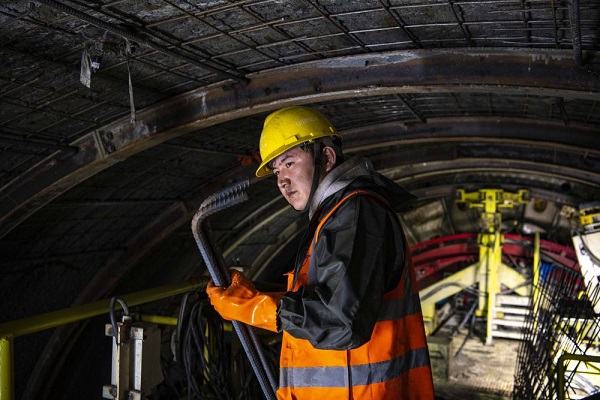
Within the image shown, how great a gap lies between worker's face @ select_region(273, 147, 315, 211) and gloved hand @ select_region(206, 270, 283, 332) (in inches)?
19.9

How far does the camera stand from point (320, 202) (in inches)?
107

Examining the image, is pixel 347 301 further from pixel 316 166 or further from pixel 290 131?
pixel 290 131

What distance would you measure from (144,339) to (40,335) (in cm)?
584

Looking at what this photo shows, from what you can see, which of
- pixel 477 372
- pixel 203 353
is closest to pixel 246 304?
pixel 203 353

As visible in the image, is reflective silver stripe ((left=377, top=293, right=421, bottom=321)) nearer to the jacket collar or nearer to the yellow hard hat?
the jacket collar

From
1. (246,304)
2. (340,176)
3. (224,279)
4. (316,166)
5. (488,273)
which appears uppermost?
(316,166)

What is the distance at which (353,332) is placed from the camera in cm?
221

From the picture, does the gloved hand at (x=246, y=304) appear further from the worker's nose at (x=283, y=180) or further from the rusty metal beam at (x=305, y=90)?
the rusty metal beam at (x=305, y=90)

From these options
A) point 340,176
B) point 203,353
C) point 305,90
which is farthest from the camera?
point 305,90

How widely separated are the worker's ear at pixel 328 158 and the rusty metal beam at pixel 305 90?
1.59 meters

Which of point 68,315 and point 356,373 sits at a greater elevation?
point 68,315

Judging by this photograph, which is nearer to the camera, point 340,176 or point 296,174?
point 340,176

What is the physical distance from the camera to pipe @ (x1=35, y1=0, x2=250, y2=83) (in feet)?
11.3

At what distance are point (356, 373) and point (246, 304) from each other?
65cm
